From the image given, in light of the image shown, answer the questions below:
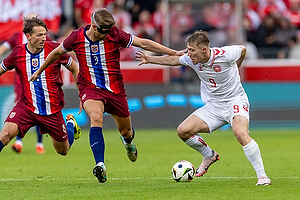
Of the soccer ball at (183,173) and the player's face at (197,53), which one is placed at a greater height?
the player's face at (197,53)

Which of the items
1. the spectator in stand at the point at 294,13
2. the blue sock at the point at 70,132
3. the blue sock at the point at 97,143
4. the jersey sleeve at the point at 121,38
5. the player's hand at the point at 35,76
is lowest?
the spectator in stand at the point at 294,13

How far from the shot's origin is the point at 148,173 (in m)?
9.05

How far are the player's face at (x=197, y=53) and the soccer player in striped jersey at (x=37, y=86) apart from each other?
1.94 meters

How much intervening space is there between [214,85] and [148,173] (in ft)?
6.02

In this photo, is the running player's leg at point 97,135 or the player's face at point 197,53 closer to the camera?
the running player's leg at point 97,135

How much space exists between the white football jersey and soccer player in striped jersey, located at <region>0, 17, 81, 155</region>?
77.2 inches

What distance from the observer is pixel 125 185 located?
7676mm

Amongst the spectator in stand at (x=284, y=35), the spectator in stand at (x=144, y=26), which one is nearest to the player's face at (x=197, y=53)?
the spectator in stand at (x=144, y=26)

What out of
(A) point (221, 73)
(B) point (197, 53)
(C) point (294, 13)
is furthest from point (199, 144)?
(C) point (294, 13)

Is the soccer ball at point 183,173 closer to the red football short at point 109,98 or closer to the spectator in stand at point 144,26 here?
the red football short at point 109,98

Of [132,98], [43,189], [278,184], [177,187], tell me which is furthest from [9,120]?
[132,98]

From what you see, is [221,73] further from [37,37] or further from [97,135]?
[37,37]

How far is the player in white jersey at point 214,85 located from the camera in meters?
7.71

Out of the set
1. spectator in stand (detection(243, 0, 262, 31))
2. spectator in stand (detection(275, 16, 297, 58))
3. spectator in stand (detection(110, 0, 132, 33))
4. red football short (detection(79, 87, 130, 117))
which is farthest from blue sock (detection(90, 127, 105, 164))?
spectator in stand (detection(243, 0, 262, 31))
